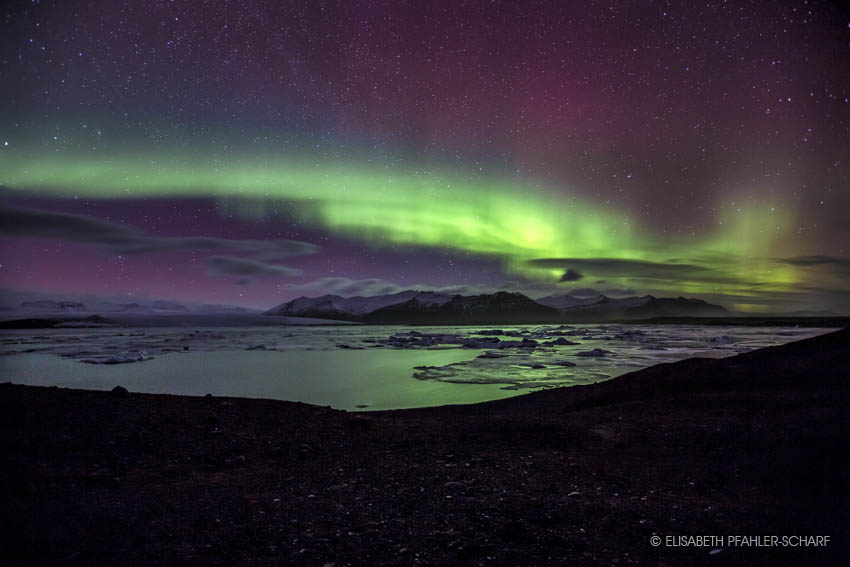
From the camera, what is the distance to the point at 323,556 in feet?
10.4

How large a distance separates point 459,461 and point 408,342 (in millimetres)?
37205

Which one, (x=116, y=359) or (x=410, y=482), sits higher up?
(x=410, y=482)

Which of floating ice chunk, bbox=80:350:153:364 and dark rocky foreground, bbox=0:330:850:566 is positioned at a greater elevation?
dark rocky foreground, bbox=0:330:850:566

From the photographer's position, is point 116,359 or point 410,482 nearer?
point 410,482

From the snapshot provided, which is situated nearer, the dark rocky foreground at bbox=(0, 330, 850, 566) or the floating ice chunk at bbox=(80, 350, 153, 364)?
the dark rocky foreground at bbox=(0, 330, 850, 566)

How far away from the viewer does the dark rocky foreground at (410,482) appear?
3.29 meters

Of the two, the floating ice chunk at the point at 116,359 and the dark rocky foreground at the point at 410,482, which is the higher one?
the dark rocky foreground at the point at 410,482

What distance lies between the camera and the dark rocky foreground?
329cm

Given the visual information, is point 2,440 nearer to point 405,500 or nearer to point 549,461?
point 405,500

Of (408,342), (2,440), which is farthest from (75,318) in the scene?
(2,440)

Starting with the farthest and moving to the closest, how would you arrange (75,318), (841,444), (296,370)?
(75,318) < (296,370) < (841,444)

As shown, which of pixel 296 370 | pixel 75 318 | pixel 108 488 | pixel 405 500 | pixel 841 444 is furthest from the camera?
pixel 75 318

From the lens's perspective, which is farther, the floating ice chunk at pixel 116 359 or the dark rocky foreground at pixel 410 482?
the floating ice chunk at pixel 116 359

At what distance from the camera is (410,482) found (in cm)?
477
